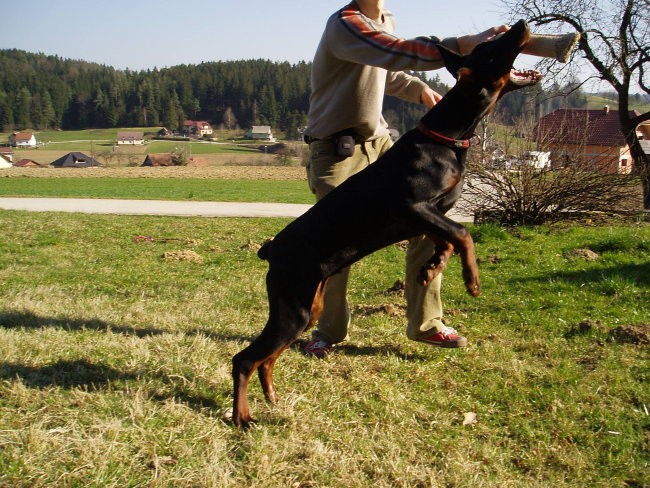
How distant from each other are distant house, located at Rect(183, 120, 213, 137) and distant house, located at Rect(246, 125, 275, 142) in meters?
9.30

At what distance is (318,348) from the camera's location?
4.39m

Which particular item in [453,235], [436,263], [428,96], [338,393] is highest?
[428,96]

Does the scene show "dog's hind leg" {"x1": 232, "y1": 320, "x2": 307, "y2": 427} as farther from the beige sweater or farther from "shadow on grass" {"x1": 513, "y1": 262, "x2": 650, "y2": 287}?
"shadow on grass" {"x1": 513, "y1": 262, "x2": 650, "y2": 287}

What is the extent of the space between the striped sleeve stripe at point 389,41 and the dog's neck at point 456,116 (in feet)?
0.78

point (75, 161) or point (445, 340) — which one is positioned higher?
point (445, 340)

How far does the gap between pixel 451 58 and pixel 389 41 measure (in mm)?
382

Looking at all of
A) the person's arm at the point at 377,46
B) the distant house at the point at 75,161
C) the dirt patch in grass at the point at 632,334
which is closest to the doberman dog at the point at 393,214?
the person's arm at the point at 377,46

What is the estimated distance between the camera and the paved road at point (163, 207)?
55.4ft

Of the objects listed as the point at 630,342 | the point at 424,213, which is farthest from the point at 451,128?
the point at 630,342

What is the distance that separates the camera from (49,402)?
3172 millimetres

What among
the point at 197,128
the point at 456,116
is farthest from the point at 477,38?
the point at 197,128

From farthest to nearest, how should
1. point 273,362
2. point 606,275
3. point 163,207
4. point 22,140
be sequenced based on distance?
point 22,140 < point 163,207 < point 606,275 < point 273,362

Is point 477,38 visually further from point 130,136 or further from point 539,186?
point 130,136

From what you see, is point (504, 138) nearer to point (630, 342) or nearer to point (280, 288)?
point (630, 342)
